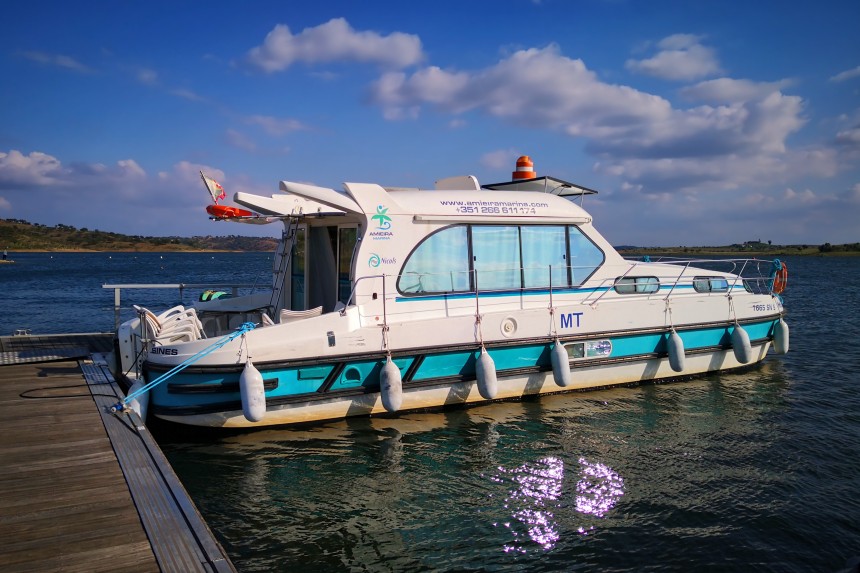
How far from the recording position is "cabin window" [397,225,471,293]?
8.88 meters

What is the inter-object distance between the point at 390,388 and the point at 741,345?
6.79m

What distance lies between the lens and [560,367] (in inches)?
355

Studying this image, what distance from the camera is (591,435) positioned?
820 centimetres

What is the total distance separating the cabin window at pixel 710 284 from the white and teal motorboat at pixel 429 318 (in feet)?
0.09

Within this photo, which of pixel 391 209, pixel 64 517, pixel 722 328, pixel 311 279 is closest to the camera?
pixel 64 517

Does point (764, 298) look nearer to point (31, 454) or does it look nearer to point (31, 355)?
point (31, 454)

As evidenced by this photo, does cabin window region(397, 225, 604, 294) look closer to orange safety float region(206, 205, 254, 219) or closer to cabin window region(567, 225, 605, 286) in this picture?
cabin window region(567, 225, 605, 286)

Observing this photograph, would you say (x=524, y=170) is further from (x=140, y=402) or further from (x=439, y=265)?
(x=140, y=402)

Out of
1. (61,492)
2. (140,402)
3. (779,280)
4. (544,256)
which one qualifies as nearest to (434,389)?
(544,256)

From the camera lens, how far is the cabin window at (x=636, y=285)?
1028 cm

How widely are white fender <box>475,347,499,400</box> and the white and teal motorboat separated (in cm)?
2

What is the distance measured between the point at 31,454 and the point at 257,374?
2.41 m

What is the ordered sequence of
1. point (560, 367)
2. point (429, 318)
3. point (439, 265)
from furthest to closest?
point (439, 265) → point (560, 367) → point (429, 318)

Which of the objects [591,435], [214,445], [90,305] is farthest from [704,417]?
[90,305]
